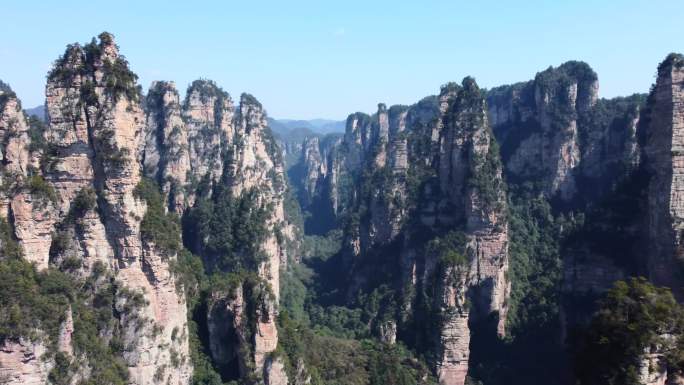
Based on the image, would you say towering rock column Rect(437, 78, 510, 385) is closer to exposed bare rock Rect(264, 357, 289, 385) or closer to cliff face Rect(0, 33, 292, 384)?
exposed bare rock Rect(264, 357, 289, 385)

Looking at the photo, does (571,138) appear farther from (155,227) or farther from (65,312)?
(65,312)

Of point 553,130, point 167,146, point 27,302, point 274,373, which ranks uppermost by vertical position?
point 553,130

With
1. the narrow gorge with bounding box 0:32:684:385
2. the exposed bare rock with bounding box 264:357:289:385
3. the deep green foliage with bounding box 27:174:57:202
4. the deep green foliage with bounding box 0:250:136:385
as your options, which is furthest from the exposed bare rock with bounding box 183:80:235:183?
the deep green foliage with bounding box 27:174:57:202

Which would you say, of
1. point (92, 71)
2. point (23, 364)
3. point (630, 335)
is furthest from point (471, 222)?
point (23, 364)

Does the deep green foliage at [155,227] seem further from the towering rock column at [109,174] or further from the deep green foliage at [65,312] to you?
the deep green foliage at [65,312]

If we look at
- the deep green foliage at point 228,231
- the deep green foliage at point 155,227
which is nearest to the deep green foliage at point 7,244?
the deep green foliage at point 155,227
